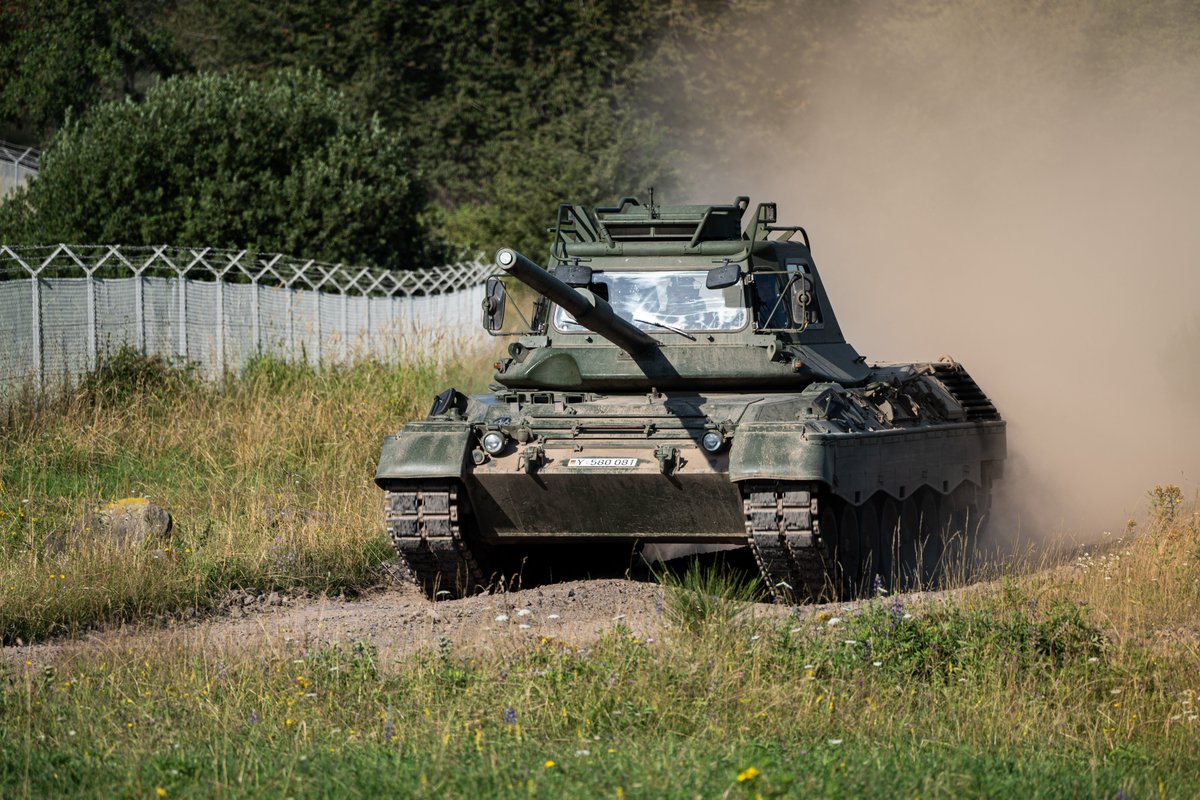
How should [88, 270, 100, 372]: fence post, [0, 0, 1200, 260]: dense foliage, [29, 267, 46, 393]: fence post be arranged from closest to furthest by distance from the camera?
[29, 267, 46, 393]: fence post < [88, 270, 100, 372]: fence post < [0, 0, 1200, 260]: dense foliage

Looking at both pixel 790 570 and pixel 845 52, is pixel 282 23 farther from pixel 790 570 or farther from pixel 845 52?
pixel 790 570

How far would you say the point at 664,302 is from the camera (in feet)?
40.3

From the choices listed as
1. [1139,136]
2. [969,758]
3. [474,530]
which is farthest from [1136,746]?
[1139,136]

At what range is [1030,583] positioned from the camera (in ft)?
34.6

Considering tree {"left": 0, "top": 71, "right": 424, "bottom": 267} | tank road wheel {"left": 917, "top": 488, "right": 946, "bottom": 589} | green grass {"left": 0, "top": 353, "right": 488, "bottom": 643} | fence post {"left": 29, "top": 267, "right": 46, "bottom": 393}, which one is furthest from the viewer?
tree {"left": 0, "top": 71, "right": 424, "bottom": 267}

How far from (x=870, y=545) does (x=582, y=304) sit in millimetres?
2824

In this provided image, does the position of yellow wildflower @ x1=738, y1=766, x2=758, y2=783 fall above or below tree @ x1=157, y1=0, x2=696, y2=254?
below

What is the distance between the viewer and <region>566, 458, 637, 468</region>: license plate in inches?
430

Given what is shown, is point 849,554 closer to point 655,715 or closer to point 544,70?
point 655,715

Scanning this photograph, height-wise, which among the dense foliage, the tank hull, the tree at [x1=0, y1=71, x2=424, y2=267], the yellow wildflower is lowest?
the yellow wildflower

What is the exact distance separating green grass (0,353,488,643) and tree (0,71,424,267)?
328 inches

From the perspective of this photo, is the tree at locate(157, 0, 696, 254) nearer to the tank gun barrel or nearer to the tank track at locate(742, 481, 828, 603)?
the tank gun barrel

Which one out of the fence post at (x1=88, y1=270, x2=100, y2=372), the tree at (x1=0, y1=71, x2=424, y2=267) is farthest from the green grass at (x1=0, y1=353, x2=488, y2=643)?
the tree at (x1=0, y1=71, x2=424, y2=267)

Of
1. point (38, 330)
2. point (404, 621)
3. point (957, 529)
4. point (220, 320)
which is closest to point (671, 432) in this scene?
point (404, 621)
